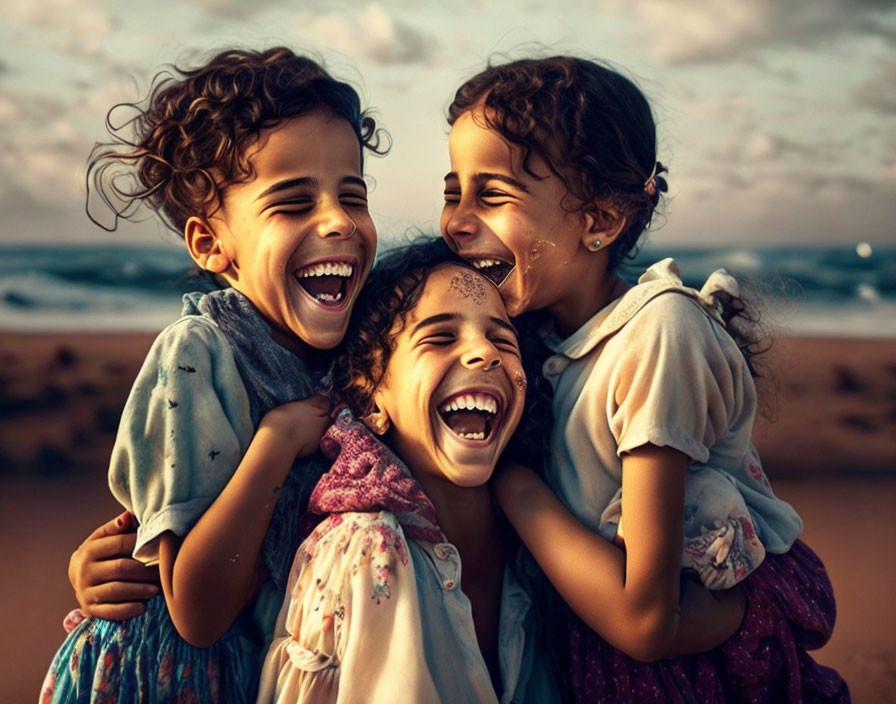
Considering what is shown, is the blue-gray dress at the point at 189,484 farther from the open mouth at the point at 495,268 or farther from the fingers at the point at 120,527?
the open mouth at the point at 495,268

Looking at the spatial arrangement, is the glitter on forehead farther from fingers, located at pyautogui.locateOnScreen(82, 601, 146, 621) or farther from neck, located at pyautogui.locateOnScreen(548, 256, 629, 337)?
fingers, located at pyautogui.locateOnScreen(82, 601, 146, 621)

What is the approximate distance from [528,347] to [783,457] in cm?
550

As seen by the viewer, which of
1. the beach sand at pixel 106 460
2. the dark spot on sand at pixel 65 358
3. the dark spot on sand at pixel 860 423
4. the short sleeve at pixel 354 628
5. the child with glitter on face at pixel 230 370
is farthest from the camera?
the dark spot on sand at pixel 65 358

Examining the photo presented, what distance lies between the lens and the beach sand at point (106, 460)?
15.6 ft

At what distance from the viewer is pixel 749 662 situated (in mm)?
2584

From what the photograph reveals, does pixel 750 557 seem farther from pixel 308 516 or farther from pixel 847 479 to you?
pixel 847 479

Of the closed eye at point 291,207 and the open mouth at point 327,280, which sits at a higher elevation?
the closed eye at point 291,207

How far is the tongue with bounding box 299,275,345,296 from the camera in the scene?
2.67 m

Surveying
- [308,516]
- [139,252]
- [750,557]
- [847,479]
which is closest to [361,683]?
[308,516]

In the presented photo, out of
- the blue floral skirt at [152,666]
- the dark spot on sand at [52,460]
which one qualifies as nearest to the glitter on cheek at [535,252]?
the blue floral skirt at [152,666]

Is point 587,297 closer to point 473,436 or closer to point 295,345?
point 473,436

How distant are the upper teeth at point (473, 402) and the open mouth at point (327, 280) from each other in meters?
0.41

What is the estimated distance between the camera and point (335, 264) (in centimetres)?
263

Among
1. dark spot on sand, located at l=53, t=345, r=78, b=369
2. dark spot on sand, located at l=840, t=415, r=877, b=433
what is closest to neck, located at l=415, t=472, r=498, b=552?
dark spot on sand, located at l=840, t=415, r=877, b=433
